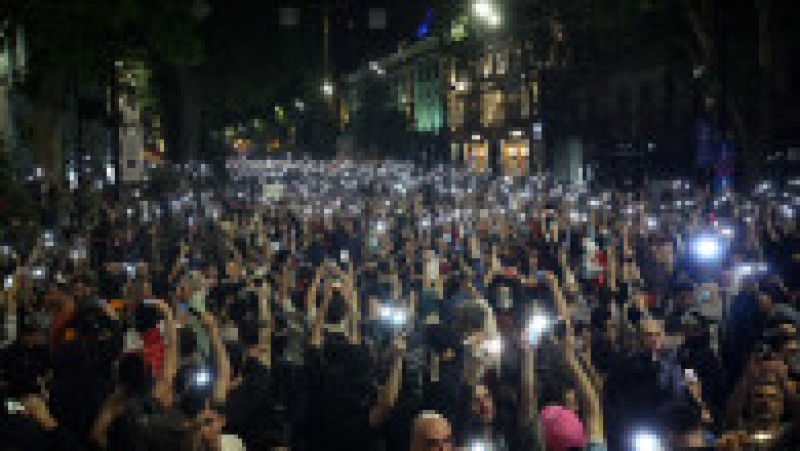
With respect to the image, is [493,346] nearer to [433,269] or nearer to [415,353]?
[415,353]

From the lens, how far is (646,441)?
20.7 feet

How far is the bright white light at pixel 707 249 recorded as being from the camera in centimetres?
1312

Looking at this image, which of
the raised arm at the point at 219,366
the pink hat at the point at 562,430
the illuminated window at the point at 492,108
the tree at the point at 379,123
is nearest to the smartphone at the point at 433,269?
the raised arm at the point at 219,366

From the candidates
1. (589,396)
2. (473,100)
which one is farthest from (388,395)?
(473,100)

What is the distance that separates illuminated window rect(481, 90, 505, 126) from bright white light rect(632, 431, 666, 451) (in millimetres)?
61971

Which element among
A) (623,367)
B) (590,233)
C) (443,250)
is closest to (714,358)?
(623,367)

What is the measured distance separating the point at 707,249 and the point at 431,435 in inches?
352

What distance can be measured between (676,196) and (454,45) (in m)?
49.3

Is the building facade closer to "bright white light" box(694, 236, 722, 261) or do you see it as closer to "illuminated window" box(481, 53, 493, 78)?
"illuminated window" box(481, 53, 493, 78)

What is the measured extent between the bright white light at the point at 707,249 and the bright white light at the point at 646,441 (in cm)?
718

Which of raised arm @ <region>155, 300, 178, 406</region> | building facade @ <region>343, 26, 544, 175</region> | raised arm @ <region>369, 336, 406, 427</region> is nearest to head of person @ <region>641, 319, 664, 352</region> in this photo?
raised arm @ <region>369, 336, 406, 427</region>

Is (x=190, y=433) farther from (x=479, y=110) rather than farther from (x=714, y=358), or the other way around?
(x=479, y=110)

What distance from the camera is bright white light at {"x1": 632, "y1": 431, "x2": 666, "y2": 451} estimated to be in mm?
6128

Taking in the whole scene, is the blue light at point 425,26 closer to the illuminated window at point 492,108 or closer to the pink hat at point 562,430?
the illuminated window at point 492,108
